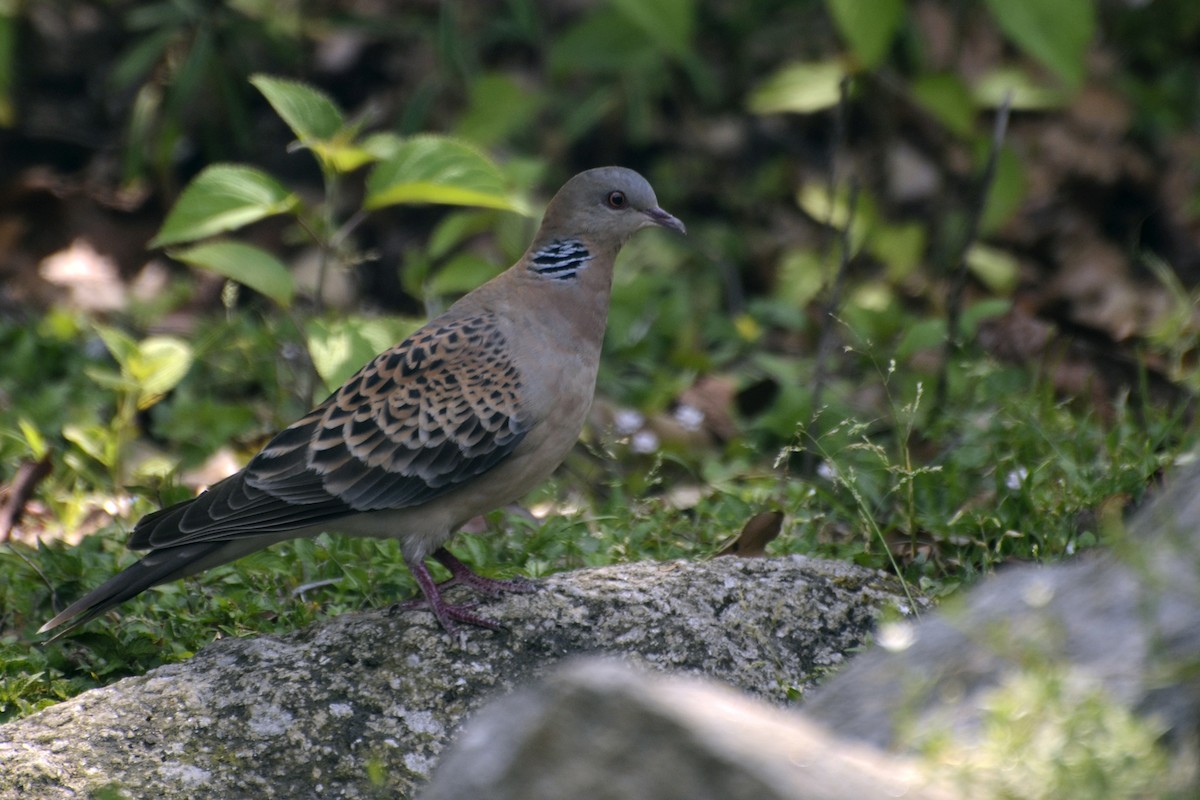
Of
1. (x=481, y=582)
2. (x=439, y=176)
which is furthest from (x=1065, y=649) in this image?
(x=439, y=176)

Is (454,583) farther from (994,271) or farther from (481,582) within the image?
(994,271)

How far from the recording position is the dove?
3629 mm

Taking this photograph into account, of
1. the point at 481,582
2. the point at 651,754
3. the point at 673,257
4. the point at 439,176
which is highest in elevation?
the point at 651,754

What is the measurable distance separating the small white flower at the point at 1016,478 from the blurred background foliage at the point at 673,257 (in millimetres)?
13

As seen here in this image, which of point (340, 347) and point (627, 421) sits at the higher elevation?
point (340, 347)

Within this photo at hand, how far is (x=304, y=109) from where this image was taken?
14.5 feet

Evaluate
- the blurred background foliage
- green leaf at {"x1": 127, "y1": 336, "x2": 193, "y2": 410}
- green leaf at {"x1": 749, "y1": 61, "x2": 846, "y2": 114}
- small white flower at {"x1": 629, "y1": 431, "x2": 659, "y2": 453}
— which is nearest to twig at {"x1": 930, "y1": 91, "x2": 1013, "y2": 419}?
the blurred background foliage

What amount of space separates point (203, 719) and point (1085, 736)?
2.03 m

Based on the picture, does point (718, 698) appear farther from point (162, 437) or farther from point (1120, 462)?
point (162, 437)

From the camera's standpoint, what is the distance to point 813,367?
223 inches

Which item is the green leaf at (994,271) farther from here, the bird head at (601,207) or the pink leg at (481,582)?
the pink leg at (481,582)

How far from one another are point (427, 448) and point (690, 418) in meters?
1.60

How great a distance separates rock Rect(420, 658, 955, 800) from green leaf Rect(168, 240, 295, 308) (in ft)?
9.26

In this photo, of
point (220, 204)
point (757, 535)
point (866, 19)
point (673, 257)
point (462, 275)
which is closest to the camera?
point (757, 535)
